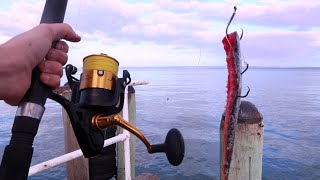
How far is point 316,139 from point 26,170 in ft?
43.4

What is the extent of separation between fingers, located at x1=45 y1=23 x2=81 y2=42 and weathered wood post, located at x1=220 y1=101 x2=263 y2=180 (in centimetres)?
237

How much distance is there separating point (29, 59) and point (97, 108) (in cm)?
51

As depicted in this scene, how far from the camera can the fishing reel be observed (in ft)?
5.84

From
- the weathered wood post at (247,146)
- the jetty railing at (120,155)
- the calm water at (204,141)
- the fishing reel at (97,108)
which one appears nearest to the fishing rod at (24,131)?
the fishing reel at (97,108)

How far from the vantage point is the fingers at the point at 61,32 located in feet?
5.42

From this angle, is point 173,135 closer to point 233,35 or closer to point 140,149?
point 233,35

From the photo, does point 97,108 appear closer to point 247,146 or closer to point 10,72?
point 10,72

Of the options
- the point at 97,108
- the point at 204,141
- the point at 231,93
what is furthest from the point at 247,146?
the point at 204,141

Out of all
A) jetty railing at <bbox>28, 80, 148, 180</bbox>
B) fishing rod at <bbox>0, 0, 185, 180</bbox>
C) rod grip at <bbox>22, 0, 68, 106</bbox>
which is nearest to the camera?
rod grip at <bbox>22, 0, 68, 106</bbox>

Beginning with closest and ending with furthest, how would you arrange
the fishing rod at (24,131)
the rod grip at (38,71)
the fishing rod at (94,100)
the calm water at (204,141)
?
the fishing rod at (24,131) < the rod grip at (38,71) < the fishing rod at (94,100) < the calm water at (204,141)

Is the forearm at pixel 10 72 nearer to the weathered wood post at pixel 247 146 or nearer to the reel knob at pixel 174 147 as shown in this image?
the reel knob at pixel 174 147

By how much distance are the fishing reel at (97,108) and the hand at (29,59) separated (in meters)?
0.18

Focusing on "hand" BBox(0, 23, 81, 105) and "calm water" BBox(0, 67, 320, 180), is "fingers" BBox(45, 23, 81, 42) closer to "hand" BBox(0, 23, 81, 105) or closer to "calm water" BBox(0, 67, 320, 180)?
"hand" BBox(0, 23, 81, 105)

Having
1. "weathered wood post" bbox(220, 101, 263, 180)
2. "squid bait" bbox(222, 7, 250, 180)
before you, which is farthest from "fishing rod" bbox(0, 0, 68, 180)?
"weathered wood post" bbox(220, 101, 263, 180)
